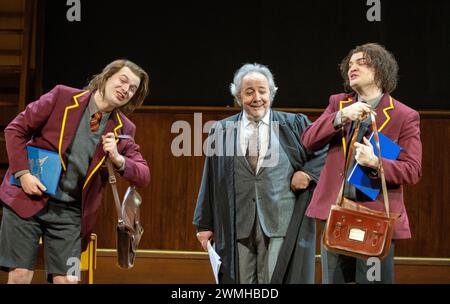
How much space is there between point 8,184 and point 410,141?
1854 millimetres

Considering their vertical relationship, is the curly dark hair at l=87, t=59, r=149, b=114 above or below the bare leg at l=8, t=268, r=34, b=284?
above

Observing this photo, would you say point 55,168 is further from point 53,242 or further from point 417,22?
point 417,22

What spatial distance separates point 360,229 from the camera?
3119mm

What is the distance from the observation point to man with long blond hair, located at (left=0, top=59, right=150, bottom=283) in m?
3.37

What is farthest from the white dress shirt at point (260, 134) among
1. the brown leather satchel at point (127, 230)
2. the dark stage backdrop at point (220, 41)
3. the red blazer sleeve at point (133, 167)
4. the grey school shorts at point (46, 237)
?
the dark stage backdrop at point (220, 41)

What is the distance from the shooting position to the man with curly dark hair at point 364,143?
3168 mm

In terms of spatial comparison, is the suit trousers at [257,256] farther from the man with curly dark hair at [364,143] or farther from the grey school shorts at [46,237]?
the grey school shorts at [46,237]

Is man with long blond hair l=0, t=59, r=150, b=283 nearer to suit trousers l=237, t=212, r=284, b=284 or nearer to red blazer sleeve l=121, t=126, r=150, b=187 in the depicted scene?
red blazer sleeve l=121, t=126, r=150, b=187

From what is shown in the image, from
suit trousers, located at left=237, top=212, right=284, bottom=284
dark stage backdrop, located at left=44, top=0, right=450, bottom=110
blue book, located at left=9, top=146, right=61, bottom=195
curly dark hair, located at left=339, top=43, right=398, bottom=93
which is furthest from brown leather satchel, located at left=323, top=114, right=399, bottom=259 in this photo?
dark stage backdrop, located at left=44, top=0, right=450, bottom=110

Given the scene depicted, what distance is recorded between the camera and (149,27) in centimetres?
592

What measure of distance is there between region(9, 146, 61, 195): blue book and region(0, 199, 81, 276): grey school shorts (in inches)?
4.5

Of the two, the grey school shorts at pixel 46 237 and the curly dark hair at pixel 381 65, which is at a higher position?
the curly dark hair at pixel 381 65

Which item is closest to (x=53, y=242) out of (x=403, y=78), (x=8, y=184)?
(x=8, y=184)

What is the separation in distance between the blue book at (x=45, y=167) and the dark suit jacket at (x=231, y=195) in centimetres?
78
